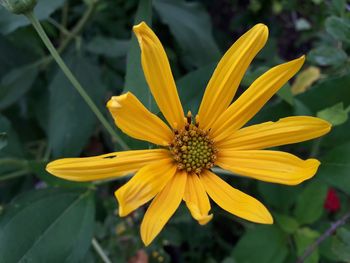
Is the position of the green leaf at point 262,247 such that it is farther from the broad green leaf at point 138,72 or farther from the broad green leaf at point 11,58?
the broad green leaf at point 11,58

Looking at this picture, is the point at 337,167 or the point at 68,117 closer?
the point at 337,167

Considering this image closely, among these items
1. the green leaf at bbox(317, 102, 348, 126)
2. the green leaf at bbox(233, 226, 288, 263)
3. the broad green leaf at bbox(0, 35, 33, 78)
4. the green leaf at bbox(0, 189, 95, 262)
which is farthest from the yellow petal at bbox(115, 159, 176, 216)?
the broad green leaf at bbox(0, 35, 33, 78)

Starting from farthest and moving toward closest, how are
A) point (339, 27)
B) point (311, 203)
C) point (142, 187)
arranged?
point (311, 203)
point (339, 27)
point (142, 187)

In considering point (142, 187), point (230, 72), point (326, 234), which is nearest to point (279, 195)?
point (326, 234)

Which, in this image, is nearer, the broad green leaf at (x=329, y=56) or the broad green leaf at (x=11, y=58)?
the broad green leaf at (x=329, y=56)

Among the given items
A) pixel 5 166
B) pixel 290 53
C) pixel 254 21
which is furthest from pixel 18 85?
pixel 290 53

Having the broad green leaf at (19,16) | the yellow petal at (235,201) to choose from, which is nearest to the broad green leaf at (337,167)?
the yellow petal at (235,201)

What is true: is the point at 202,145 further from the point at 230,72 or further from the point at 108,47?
the point at 108,47
